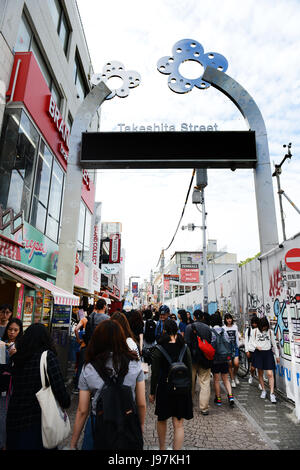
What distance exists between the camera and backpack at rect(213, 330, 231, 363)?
232 inches

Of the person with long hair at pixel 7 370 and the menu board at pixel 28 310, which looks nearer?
the person with long hair at pixel 7 370

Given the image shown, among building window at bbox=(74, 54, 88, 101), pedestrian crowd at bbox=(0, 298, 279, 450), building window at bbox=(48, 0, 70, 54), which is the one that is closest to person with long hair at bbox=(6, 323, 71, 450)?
pedestrian crowd at bbox=(0, 298, 279, 450)

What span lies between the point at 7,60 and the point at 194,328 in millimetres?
8739

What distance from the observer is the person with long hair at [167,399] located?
11.3ft

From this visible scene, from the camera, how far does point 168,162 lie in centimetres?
842

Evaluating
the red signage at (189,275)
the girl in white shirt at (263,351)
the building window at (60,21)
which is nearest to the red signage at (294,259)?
the girl in white shirt at (263,351)

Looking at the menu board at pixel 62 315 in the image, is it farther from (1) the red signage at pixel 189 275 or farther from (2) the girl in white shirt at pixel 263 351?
(1) the red signage at pixel 189 275

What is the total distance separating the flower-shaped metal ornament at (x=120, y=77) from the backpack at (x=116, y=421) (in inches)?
351

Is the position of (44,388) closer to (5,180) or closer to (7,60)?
(5,180)

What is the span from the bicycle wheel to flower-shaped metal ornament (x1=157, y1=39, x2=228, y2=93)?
8332mm

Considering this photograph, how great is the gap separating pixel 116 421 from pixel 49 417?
0.76m

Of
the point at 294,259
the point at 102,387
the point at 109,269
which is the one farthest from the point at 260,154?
the point at 109,269

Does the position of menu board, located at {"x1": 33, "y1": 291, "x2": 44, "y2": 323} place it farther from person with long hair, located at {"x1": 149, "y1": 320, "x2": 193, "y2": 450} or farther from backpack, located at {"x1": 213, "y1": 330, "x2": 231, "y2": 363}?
person with long hair, located at {"x1": 149, "y1": 320, "x2": 193, "y2": 450}

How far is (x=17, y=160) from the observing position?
886cm
